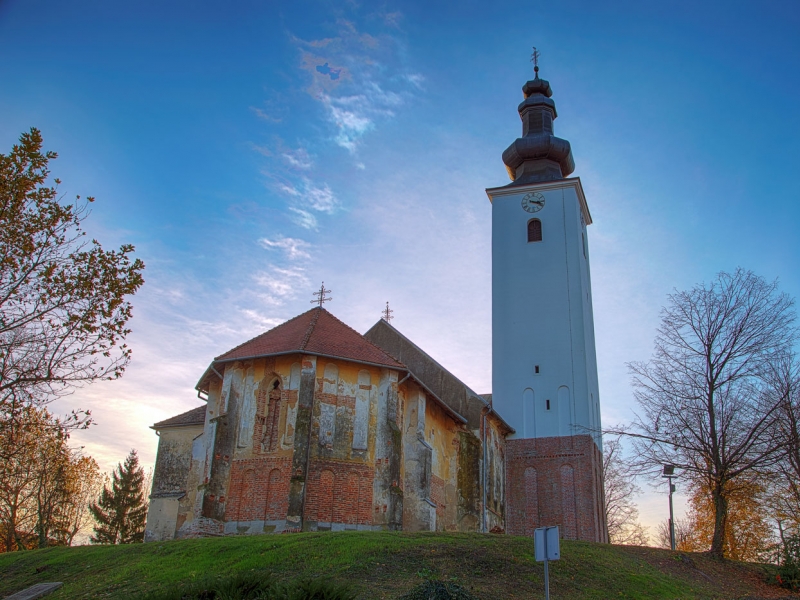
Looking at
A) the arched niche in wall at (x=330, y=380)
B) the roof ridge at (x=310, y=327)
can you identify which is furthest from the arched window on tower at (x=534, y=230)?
the arched niche in wall at (x=330, y=380)

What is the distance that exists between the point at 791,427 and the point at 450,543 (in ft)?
38.9

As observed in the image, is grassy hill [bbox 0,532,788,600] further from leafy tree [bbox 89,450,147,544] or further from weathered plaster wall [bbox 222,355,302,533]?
leafy tree [bbox 89,450,147,544]

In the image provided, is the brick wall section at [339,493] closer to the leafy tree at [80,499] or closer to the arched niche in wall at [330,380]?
the arched niche in wall at [330,380]

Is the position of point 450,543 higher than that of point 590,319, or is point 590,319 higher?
point 590,319

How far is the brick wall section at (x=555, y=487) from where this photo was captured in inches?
1187

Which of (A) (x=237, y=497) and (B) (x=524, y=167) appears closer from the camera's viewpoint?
(A) (x=237, y=497)

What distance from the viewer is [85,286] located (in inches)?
540

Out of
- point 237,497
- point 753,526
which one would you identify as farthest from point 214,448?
point 753,526

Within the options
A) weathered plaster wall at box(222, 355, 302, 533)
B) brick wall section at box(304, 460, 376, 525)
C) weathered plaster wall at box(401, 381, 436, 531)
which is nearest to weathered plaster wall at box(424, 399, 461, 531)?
weathered plaster wall at box(401, 381, 436, 531)

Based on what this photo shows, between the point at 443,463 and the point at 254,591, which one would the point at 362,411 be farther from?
the point at 254,591

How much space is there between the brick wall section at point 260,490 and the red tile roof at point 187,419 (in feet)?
23.7

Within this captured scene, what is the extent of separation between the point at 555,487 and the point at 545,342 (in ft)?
21.4

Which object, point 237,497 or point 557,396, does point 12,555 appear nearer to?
point 237,497

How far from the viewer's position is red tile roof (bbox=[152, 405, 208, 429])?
2938cm
